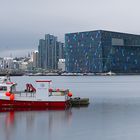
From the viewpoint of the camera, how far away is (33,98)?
43.7 metres

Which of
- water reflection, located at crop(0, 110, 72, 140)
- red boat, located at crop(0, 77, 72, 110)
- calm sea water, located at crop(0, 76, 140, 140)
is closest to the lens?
calm sea water, located at crop(0, 76, 140, 140)

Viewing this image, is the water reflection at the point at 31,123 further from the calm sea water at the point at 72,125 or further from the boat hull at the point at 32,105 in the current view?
the boat hull at the point at 32,105

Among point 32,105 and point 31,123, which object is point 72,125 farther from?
point 32,105

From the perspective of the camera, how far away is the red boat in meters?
43.2

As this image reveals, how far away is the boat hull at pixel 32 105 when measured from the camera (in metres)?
43.2

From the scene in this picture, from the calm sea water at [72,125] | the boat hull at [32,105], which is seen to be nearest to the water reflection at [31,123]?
the calm sea water at [72,125]

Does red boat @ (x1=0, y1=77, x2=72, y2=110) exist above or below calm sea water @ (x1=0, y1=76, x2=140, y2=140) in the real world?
above

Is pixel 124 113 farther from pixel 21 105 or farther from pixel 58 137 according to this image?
pixel 58 137

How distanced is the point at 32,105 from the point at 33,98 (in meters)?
0.76

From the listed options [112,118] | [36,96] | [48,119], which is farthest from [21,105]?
[112,118]

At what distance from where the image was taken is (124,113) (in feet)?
139

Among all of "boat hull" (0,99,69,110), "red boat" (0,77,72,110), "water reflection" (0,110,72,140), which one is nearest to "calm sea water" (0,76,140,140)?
"water reflection" (0,110,72,140)

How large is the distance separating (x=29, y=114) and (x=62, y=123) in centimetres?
629

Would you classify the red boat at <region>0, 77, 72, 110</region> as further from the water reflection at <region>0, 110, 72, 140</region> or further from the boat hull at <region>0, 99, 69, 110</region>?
the water reflection at <region>0, 110, 72, 140</region>
